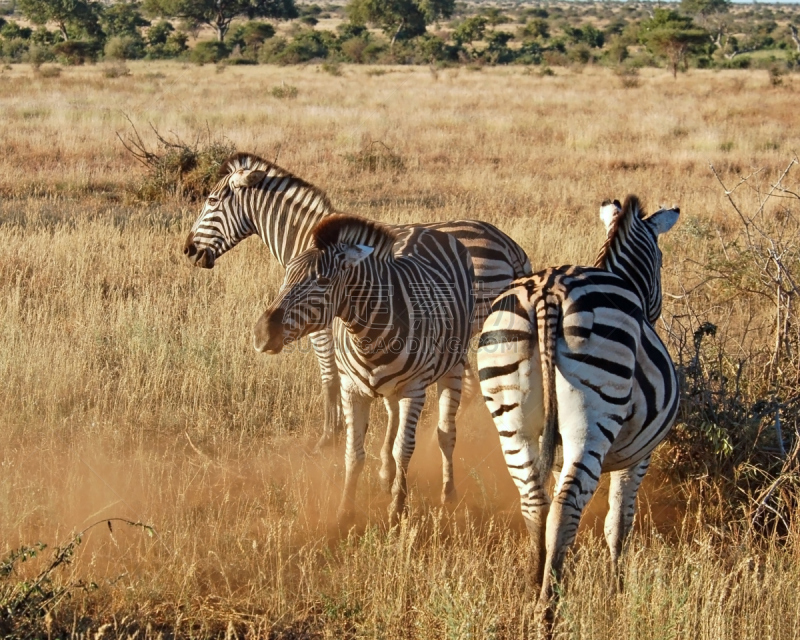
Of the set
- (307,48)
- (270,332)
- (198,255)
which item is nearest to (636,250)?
(270,332)

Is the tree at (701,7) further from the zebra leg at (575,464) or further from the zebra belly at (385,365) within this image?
the zebra leg at (575,464)

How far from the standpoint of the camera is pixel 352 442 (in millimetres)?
4578

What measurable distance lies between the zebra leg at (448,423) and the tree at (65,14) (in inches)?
2001

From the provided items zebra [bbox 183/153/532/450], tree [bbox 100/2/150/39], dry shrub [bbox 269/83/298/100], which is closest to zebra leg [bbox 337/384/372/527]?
zebra [bbox 183/153/532/450]

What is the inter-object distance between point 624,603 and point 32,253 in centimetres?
684

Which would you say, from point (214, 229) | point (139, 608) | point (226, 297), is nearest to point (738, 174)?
point (226, 297)

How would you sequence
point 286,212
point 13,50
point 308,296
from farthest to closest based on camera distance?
point 13,50 < point 286,212 < point 308,296

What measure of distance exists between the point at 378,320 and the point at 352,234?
1.50 ft

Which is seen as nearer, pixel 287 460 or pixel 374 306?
pixel 374 306

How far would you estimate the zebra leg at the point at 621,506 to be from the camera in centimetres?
389

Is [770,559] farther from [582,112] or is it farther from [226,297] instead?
[582,112]

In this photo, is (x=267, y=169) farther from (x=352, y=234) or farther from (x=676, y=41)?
(x=676, y=41)

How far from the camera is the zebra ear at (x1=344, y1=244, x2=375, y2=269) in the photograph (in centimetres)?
386

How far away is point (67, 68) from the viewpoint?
33.6m
